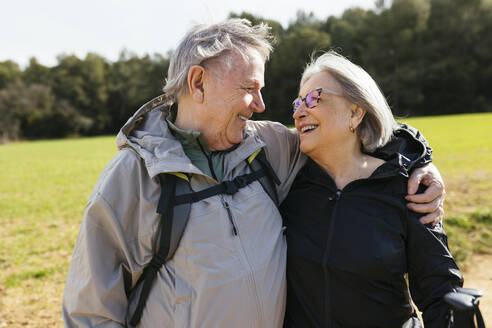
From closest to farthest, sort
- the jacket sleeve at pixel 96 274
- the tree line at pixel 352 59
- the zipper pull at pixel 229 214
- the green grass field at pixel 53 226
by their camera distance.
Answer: the jacket sleeve at pixel 96 274 < the zipper pull at pixel 229 214 < the green grass field at pixel 53 226 < the tree line at pixel 352 59

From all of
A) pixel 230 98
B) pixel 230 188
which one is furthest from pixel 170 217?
pixel 230 98

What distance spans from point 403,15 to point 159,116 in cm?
6421

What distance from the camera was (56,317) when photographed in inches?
175

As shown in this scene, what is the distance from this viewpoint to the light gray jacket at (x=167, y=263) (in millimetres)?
2182

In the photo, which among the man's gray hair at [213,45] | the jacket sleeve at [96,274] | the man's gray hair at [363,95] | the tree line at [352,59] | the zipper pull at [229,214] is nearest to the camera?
the jacket sleeve at [96,274]

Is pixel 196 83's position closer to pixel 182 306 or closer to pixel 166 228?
pixel 166 228

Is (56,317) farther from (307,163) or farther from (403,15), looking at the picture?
(403,15)

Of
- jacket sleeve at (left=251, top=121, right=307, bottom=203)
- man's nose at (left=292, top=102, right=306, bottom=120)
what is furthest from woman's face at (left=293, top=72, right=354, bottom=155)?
jacket sleeve at (left=251, top=121, right=307, bottom=203)

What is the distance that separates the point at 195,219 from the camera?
7.54ft

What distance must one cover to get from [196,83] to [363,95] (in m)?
1.15

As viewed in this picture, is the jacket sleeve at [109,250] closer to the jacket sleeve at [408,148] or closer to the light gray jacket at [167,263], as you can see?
the light gray jacket at [167,263]

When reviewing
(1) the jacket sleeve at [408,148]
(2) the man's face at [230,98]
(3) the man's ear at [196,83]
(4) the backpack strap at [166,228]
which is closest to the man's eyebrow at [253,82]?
(2) the man's face at [230,98]

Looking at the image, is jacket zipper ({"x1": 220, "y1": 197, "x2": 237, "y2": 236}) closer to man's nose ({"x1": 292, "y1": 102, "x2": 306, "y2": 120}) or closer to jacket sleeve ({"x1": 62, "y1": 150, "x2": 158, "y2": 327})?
jacket sleeve ({"x1": 62, "y1": 150, "x2": 158, "y2": 327})

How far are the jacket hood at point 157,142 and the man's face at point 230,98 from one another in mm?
139
